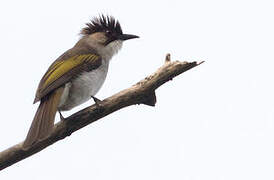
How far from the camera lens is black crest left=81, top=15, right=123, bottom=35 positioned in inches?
329

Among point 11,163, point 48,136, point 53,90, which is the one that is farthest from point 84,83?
point 11,163

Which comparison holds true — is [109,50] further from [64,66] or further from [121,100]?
[121,100]

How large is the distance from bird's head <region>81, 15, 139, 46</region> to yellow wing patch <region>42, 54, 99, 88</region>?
0.76 m

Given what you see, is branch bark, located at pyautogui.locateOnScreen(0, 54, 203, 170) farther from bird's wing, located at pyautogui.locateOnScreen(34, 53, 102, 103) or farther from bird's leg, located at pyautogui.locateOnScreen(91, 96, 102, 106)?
bird's wing, located at pyautogui.locateOnScreen(34, 53, 102, 103)

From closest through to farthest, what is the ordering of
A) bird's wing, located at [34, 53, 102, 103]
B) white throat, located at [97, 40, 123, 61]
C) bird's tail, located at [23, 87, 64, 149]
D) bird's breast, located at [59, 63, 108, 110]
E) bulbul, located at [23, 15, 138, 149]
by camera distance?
bird's tail, located at [23, 87, 64, 149] → bulbul, located at [23, 15, 138, 149] → bird's wing, located at [34, 53, 102, 103] → bird's breast, located at [59, 63, 108, 110] → white throat, located at [97, 40, 123, 61]

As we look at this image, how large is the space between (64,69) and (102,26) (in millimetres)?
1736

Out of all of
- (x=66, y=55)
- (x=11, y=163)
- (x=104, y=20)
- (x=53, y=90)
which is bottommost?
(x=11, y=163)

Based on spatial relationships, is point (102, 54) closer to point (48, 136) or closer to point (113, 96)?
point (113, 96)

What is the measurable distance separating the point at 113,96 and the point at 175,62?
36.3 inches

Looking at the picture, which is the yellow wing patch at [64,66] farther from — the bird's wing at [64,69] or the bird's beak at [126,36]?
the bird's beak at [126,36]

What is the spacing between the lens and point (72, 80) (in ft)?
22.8

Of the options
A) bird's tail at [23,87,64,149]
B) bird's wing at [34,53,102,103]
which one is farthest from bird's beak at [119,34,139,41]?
bird's tail at [23,87,64,149]

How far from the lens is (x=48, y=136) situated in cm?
640

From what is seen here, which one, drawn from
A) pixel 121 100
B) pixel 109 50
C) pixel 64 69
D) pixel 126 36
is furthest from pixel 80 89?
pixel 126 36
